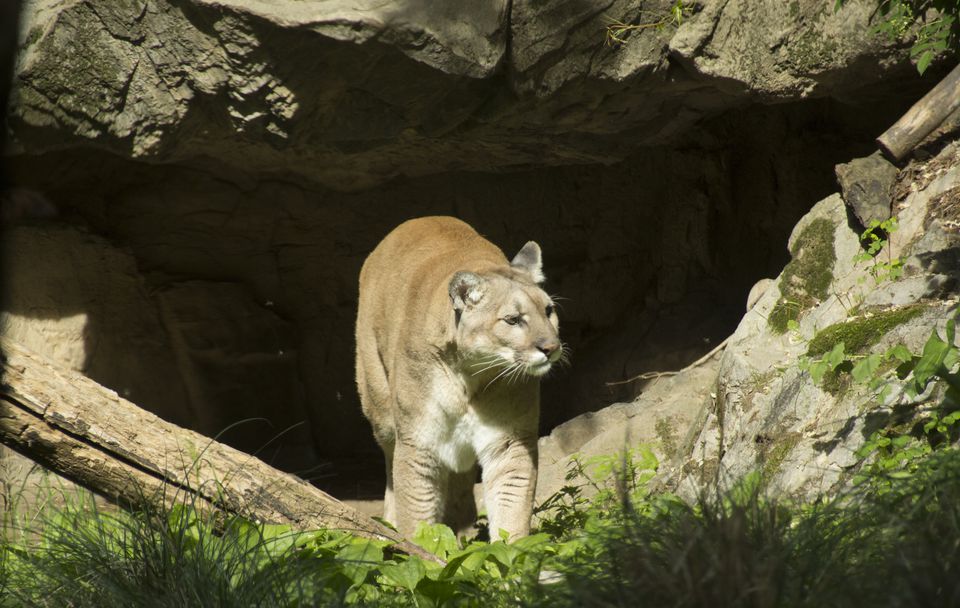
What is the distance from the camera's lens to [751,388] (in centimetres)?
602

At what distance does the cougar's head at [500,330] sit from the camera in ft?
18.4

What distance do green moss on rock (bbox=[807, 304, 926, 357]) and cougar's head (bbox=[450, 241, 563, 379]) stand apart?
4.72ft

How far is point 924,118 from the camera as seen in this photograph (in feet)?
18.8

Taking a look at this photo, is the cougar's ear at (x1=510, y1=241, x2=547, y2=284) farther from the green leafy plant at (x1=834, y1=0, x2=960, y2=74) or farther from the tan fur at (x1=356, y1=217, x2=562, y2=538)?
the green leafy plant at (x1=834, y1=0, x2=960, y2=74)

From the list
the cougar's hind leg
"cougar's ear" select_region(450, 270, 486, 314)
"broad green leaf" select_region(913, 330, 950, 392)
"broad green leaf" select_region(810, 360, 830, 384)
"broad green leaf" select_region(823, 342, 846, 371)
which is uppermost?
"cougar's ear" select_region(450, 270, 486, 314)

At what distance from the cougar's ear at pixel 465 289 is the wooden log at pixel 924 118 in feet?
8.21

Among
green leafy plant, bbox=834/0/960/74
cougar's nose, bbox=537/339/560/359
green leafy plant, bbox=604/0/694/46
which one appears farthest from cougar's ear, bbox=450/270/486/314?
green leafy plant, bbox=834/0/960/74

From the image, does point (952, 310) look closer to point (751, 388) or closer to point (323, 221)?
point (751, 388)

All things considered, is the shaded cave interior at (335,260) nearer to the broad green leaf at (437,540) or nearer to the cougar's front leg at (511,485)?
the cougar's front leg at (511,485)

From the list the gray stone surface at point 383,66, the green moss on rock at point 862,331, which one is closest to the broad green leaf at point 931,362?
the green moss on rock at point 862,331

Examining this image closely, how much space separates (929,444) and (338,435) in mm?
7536

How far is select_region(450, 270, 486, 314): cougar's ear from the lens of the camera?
5.64 meters

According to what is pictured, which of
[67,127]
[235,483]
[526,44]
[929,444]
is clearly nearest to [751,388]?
[929,444]

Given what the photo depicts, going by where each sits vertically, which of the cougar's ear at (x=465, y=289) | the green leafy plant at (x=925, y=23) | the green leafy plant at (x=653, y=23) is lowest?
the cougar's ear at (x=465, y=289)
